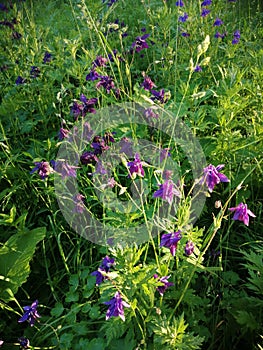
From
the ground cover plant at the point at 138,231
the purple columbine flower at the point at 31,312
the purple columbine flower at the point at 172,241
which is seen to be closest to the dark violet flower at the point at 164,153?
the ground cover plant at the point at 138,231

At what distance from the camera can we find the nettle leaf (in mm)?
1926

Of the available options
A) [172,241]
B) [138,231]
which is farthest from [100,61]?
[172,241]

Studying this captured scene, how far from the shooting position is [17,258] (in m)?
2.04

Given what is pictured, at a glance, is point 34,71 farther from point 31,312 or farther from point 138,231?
point 31,312

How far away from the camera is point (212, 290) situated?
1840 millimetres

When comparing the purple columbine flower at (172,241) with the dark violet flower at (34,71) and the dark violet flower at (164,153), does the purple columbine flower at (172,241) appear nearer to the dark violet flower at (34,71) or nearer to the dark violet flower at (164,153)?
the dark violet flower at (164,153)

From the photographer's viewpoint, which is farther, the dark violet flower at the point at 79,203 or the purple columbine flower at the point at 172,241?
the dark violet flower at the point at 79,203

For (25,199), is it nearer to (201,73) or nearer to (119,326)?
(119,326)

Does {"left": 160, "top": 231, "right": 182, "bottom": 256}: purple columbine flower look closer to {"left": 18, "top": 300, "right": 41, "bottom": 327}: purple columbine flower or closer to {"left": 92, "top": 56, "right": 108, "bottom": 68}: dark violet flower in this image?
{"left": 18, "top": 300, "right": 41, "bottom": 327}: purple columbine flower

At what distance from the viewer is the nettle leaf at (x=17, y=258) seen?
1.93 meters

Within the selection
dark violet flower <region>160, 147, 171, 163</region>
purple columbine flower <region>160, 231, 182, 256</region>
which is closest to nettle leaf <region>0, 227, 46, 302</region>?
dark violet flower <region>160, 147, 171, 163</region>

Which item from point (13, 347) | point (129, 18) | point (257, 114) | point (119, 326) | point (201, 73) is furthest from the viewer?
point (129, 18)

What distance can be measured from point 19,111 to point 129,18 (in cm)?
215

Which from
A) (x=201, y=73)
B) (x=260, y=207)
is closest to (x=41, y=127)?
(x=201, y=73)
